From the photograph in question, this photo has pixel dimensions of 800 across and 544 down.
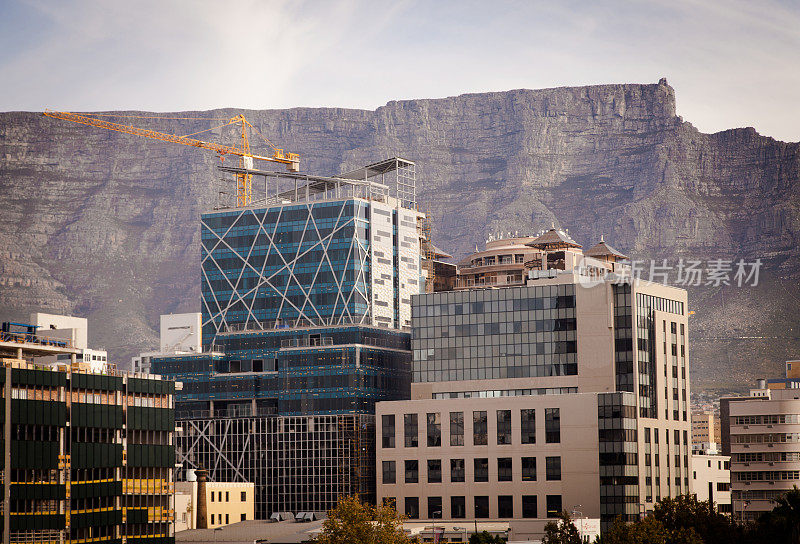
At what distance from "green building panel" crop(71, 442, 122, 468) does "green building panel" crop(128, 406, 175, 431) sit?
4.43 m

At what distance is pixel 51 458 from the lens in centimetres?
17050

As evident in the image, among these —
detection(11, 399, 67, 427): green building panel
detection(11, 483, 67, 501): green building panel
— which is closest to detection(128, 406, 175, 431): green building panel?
detection(11, 399, 67, 427): green building panel

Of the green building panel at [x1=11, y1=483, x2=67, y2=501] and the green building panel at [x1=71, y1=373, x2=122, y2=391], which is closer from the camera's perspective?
the green building panel at [x1=11, y1=483, x2=67, y2=501]

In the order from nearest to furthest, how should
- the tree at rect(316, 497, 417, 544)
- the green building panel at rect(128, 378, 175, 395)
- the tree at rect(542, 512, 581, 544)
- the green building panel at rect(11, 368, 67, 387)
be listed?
the green building panel at rect(11, 368, 67, 387)
the tree at rect(542, 512, 581, 544)
the tree at rect(316, 497, 417, 544)
the green building panel at rect(128, 378, 175, 395)

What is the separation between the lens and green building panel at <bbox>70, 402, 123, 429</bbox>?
176 meters

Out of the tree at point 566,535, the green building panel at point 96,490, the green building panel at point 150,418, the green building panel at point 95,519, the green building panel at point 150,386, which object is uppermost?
the green building panel at point 150,386

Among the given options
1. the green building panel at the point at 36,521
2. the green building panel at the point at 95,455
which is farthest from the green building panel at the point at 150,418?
the green building panel at the point at 36,521

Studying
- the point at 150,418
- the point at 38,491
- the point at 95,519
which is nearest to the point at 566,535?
the point at 150,418

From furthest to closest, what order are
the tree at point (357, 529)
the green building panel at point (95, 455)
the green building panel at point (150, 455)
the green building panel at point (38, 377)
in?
the green building panel at point (150, 455) < the green building panel at point (95, 455) < the tree at point (357, 529) < the green building panel at point (38, 377)

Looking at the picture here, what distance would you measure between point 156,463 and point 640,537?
220 ft

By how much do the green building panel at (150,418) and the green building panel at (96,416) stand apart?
2.26 meters

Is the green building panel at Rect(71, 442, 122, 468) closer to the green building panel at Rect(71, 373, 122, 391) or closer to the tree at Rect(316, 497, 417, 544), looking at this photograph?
the green building panel at Rect(71, 373, 122, 391)

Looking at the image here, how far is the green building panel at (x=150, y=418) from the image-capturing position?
18562 centimetres

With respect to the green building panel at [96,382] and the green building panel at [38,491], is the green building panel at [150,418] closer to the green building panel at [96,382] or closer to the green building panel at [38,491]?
the green building panel at [96,382]
